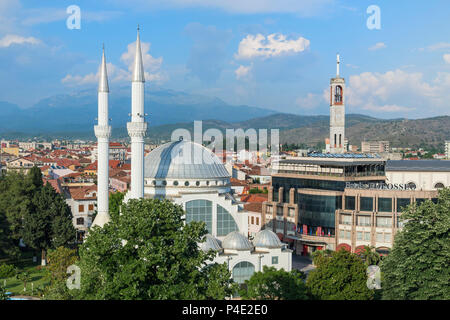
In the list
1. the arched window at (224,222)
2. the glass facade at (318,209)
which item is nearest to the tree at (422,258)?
the arched window at (224,222)

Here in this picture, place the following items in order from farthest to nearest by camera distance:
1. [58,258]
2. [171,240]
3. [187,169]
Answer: [187,169] → [58,258] → [171,240]

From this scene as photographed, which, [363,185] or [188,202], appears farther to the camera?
[363,185]

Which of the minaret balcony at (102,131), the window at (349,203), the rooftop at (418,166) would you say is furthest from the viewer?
the rooftop at (418,166)

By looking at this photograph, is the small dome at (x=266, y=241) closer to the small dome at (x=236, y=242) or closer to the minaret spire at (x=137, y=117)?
the small dome at (x=236, y=242)

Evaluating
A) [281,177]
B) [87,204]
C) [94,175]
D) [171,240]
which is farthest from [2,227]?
[94,175]

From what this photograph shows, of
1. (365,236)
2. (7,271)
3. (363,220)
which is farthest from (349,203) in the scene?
(7,271)

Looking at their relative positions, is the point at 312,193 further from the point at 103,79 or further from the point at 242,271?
the point at 103,79
